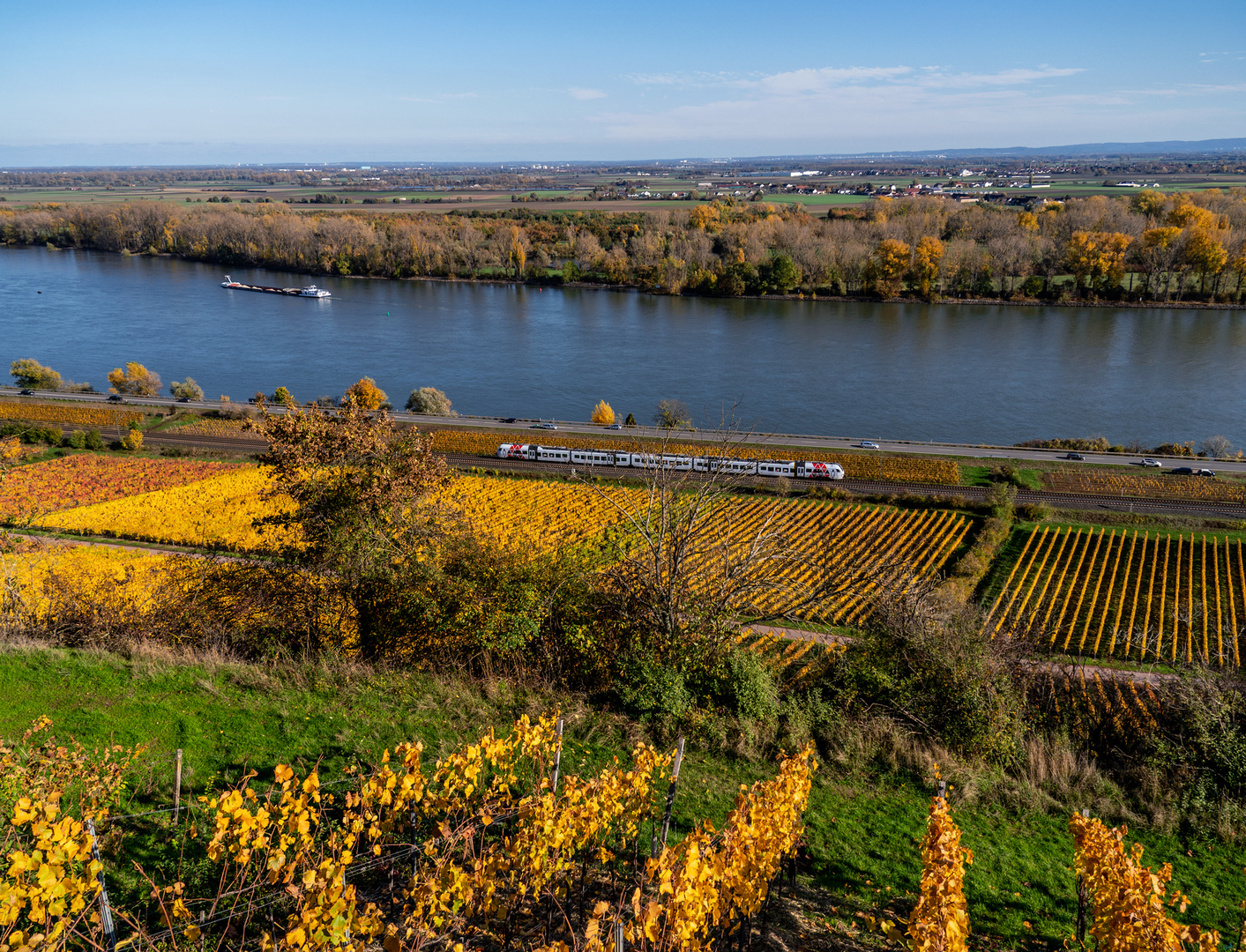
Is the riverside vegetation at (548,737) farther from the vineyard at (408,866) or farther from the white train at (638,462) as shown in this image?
the white train at (638,462)

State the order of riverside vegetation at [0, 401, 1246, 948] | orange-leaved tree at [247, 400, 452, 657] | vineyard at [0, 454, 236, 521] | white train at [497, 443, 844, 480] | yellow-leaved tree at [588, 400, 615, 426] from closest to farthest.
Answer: riverside vegetation at [0, 401, 1246, 948], orange-leaved tree at [247, 400, 452, 657], vineyard at [0, 454, 236, 521], white train at [497, 443, 844, 480], yellow-leaved tree at [588, 400, 615, 426]

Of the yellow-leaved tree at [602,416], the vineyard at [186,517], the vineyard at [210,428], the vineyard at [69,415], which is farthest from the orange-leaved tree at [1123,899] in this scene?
the vineyard at [69,415]

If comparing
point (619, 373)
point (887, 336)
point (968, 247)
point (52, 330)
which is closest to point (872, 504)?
point (619, 373)

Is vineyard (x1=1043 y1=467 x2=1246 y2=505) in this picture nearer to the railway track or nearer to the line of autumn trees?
the railway track

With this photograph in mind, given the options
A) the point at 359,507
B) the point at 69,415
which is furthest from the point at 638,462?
the point at 69,415

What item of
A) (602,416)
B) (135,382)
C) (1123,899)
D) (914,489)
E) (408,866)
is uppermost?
(1123,899)

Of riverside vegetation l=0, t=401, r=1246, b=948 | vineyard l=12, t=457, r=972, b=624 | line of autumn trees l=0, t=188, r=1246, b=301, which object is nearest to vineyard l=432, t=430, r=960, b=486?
vineyard l=12, t=457, r=972, b=624

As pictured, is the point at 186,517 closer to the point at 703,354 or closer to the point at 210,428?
the point at 210,428
